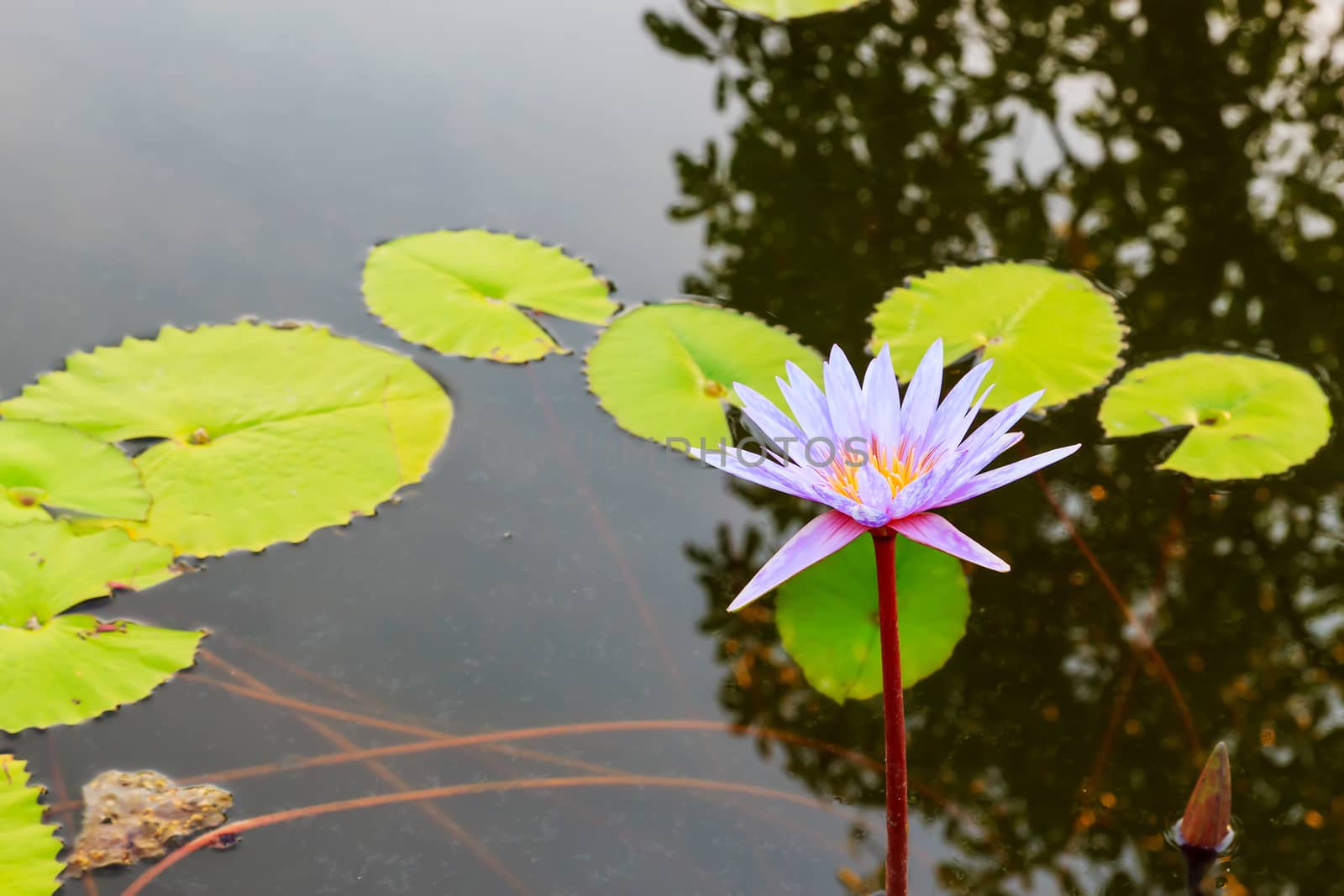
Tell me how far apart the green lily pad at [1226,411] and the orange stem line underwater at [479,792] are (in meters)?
1.57

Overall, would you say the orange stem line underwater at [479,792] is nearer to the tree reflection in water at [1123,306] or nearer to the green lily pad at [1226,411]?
the tree reflection in water at [1123,306]

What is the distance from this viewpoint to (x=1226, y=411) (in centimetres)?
317

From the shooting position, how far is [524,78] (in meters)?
4.38

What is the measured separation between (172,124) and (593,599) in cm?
262

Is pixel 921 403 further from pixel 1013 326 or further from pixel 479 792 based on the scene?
pixel 1013 326

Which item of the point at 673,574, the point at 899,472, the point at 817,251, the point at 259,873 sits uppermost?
the point at 817,251

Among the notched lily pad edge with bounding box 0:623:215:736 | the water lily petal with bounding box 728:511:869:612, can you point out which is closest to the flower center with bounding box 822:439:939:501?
the water lily petal with bounding box 728:511:869:612

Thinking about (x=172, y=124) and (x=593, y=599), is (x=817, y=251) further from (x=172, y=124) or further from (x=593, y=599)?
(x=172, y=124)

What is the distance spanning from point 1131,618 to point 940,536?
4.53ft

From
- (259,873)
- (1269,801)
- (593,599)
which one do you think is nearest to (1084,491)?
(1269,801)

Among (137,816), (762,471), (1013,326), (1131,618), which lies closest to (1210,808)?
(1131,618)

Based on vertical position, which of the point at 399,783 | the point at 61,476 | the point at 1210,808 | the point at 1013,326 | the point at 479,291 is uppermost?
the point at 1013,326

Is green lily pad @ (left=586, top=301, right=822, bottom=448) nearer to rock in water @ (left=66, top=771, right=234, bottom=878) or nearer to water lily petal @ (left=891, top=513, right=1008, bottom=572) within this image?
water lily petal @ (left=891, top=513, right=1008, bottom=572)

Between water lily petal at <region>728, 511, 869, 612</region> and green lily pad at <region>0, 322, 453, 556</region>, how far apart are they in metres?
1.43
